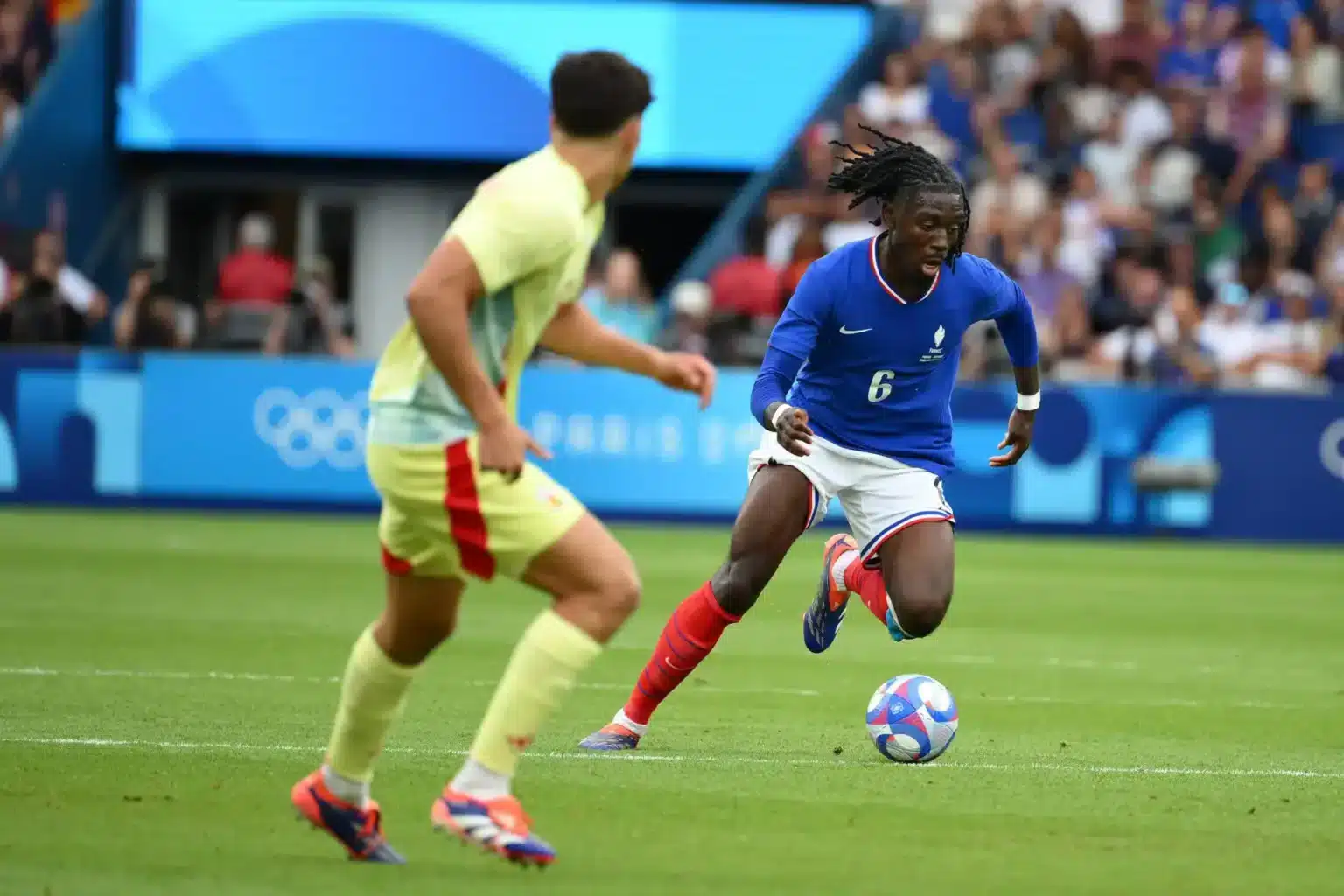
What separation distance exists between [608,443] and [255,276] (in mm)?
5073

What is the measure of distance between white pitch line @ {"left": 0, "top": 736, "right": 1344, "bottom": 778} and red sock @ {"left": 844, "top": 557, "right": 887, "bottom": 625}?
98 cm

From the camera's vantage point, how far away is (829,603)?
30.3ft

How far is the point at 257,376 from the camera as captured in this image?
19.4 m

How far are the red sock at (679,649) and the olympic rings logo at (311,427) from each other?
37.2 ft

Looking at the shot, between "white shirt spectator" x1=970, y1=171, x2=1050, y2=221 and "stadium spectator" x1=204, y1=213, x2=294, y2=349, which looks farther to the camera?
"white shirt spectator" x1=970, y1=171, x2=1050, y2=221

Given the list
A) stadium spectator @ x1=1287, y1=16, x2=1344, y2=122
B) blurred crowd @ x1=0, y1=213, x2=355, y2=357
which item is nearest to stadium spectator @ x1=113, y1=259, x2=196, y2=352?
blurred crowd @ x1=0, y1=213, x2=355, y2=357

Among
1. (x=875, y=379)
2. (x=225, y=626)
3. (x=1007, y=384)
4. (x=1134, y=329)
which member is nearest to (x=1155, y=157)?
(x=1134, y=329)

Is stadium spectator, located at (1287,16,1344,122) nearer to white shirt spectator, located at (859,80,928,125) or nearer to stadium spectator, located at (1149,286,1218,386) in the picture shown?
white shirt spectator, located at (859,80,928,125)

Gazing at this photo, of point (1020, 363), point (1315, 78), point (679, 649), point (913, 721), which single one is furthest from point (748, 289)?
point (913, 721)

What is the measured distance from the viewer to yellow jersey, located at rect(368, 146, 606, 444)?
5.51 meters

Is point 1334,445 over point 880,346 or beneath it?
beneath

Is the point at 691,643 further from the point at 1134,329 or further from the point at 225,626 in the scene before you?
the point at 1134,329

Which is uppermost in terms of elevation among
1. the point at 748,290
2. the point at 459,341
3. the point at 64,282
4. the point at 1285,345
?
the point at 459,341

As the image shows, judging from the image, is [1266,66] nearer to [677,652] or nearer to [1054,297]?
[1054,297]
